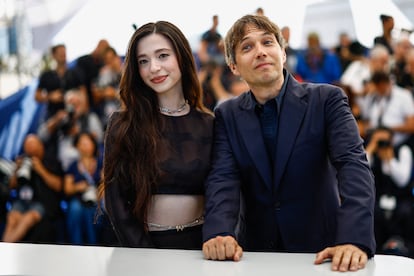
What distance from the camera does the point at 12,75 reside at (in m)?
4.28

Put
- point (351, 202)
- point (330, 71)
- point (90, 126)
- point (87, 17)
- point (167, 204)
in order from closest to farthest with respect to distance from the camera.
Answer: point (351, 202) → point (167, 204) → point (330, 71) → point (90, 126) → point (87, 17)

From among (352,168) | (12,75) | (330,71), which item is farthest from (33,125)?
(352,168)

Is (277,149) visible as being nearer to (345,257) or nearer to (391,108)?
(345,257)

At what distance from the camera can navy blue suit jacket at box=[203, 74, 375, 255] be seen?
65.4 inches

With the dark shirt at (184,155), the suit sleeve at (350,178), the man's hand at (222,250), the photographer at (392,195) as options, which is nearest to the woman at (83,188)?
the photographer at (392,195)

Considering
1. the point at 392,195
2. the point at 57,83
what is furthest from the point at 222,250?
the point at 57,83

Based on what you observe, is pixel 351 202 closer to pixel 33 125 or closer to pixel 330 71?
pixel 330 71

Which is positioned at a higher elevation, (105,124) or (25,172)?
(105,124)

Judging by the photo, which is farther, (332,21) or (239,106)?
(332,21)

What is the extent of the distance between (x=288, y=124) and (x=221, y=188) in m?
0.31

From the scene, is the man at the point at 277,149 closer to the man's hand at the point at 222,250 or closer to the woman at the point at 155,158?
the woman at the point at 155,158

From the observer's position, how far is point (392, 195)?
3.30 m

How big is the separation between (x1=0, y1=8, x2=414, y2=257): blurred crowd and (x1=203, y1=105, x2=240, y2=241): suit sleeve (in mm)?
1768

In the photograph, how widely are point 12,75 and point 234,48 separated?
9.74 ft
